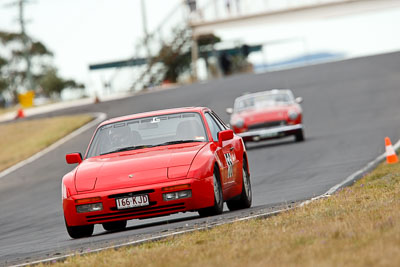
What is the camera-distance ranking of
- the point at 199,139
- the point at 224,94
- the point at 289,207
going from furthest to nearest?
the point at 224,94, the point at 199,139, the point at 289,207

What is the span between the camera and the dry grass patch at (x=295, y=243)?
6.62 metres

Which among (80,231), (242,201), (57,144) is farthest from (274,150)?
(80,231)

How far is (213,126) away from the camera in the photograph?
12.4 m

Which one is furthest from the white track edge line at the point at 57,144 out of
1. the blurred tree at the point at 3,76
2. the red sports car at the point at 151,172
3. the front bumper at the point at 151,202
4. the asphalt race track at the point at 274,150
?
the blurred tree at the point at 3,76

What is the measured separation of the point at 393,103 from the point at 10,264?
26697 mm

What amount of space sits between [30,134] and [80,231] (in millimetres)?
28592

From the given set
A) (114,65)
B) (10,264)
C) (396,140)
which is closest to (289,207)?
(10,264)

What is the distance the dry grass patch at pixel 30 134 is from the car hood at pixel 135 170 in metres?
19.4

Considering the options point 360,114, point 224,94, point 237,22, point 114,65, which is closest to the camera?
point 360,114

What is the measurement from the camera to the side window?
12203mm

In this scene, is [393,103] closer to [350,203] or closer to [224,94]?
[224,94]

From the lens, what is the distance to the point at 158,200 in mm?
10742

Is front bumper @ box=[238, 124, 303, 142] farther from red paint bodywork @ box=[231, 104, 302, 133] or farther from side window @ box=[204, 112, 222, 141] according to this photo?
side window @ box=[204, 112, 222, 141]

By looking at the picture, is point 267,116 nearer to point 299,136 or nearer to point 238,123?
point 238,123
